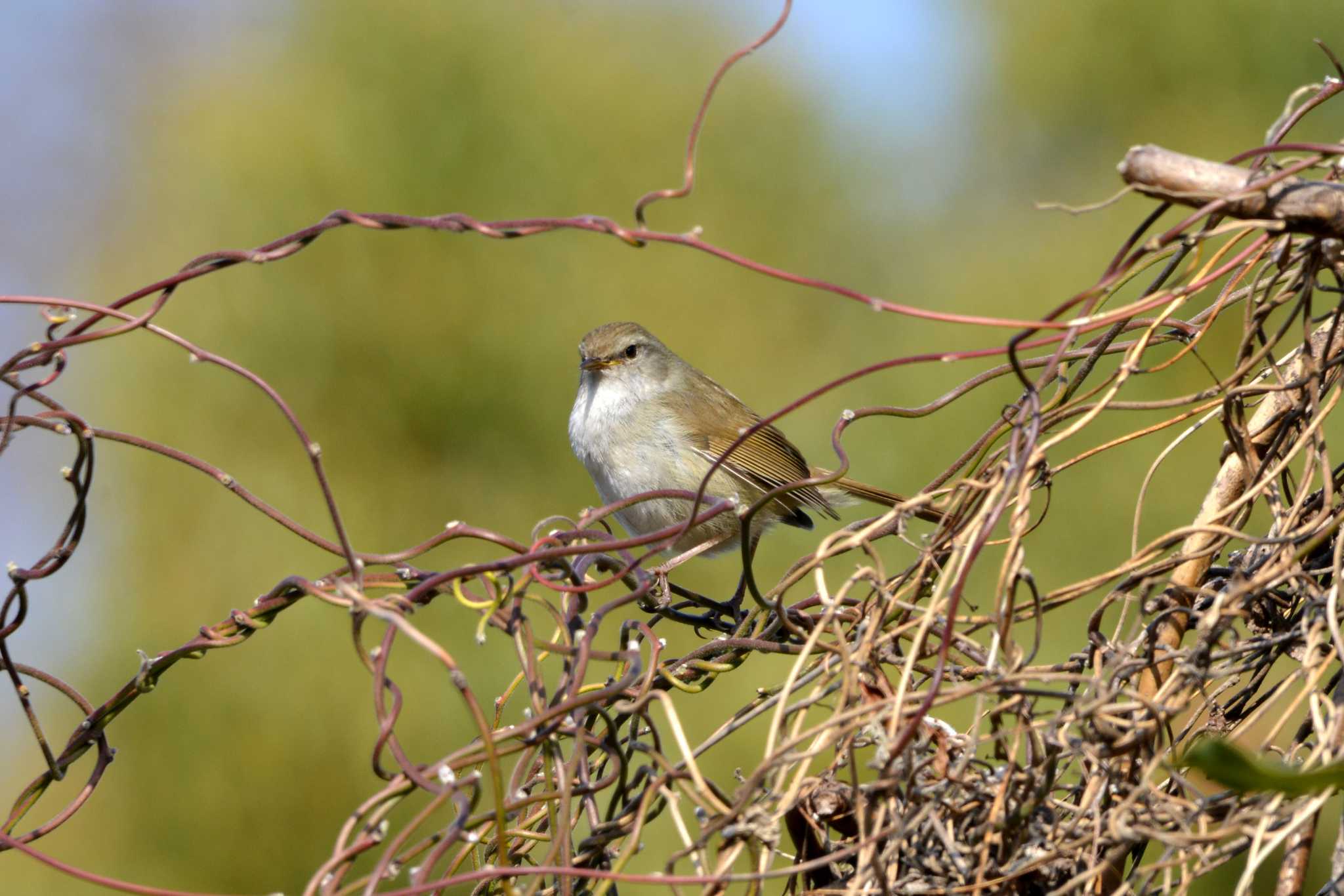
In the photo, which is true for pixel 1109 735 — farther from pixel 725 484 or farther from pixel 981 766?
pixel 725 484

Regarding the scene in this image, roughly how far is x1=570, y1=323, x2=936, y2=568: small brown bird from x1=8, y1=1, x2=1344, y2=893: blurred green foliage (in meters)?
2.15

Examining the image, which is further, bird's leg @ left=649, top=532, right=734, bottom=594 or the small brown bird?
the small brown bird

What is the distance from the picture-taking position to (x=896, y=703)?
1.32m

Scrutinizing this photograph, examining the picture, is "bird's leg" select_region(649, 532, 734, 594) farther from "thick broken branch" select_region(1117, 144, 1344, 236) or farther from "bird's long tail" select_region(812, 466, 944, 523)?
"thick broken branch" select_region(1117, 144, 1344, 236)

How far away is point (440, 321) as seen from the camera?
21.9 feet

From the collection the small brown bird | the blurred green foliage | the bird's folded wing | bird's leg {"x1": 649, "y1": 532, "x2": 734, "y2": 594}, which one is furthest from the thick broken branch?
the blurred green foliage

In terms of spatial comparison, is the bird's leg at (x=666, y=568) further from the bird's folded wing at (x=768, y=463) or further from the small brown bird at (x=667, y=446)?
the bird's folded wing at (x=768, y=463)

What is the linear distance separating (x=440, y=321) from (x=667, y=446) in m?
3.51

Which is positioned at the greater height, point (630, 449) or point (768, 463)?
point (768, 463)

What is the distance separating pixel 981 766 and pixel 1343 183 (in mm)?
793

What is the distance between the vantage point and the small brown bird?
338 centimetres

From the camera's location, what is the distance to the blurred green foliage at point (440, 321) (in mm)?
5395

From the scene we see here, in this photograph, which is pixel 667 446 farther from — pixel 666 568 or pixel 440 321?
pixel 440 321

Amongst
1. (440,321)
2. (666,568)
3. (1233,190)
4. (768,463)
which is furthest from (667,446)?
(440,321)
